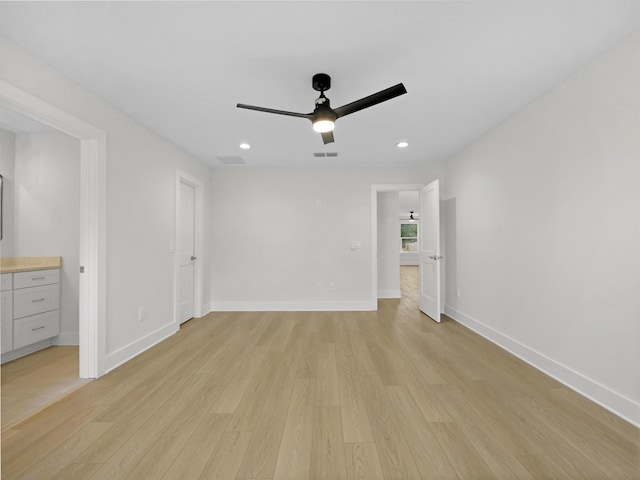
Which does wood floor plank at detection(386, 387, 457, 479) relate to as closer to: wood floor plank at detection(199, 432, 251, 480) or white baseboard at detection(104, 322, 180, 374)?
wood floor plank at detection(199, 432, 251, 480)

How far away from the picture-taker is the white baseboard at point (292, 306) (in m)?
4.70

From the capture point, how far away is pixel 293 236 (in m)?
4.77

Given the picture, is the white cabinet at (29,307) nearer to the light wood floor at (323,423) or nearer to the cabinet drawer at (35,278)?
Answer: the cabinet drawer at (35,278)

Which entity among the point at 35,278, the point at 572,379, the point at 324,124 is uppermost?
the point at 324,124

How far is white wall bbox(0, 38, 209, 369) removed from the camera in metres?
2.16

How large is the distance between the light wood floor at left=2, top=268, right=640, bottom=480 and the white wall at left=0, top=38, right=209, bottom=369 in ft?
1.44

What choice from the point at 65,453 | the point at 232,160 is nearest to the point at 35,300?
the point at 65,453

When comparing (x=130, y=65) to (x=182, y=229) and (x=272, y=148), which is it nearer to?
(x=272, y=148)

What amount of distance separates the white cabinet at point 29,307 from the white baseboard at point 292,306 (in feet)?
6.77

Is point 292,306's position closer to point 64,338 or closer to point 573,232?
point 64,338

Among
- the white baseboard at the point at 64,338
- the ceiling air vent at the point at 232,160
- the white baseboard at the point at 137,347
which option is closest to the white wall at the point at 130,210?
the white baseboard at the point at 137,347

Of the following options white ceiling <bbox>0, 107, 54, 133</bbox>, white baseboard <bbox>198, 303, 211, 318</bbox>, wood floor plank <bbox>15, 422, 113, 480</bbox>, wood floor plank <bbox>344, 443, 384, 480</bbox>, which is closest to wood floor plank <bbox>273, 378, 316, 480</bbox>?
wood floor plank <bbox>344, 443, 384, 480</bbox>

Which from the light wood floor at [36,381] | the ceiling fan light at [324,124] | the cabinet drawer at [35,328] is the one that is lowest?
the light wood floor at [36,381]

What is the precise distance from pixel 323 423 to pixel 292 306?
9.83 ft
